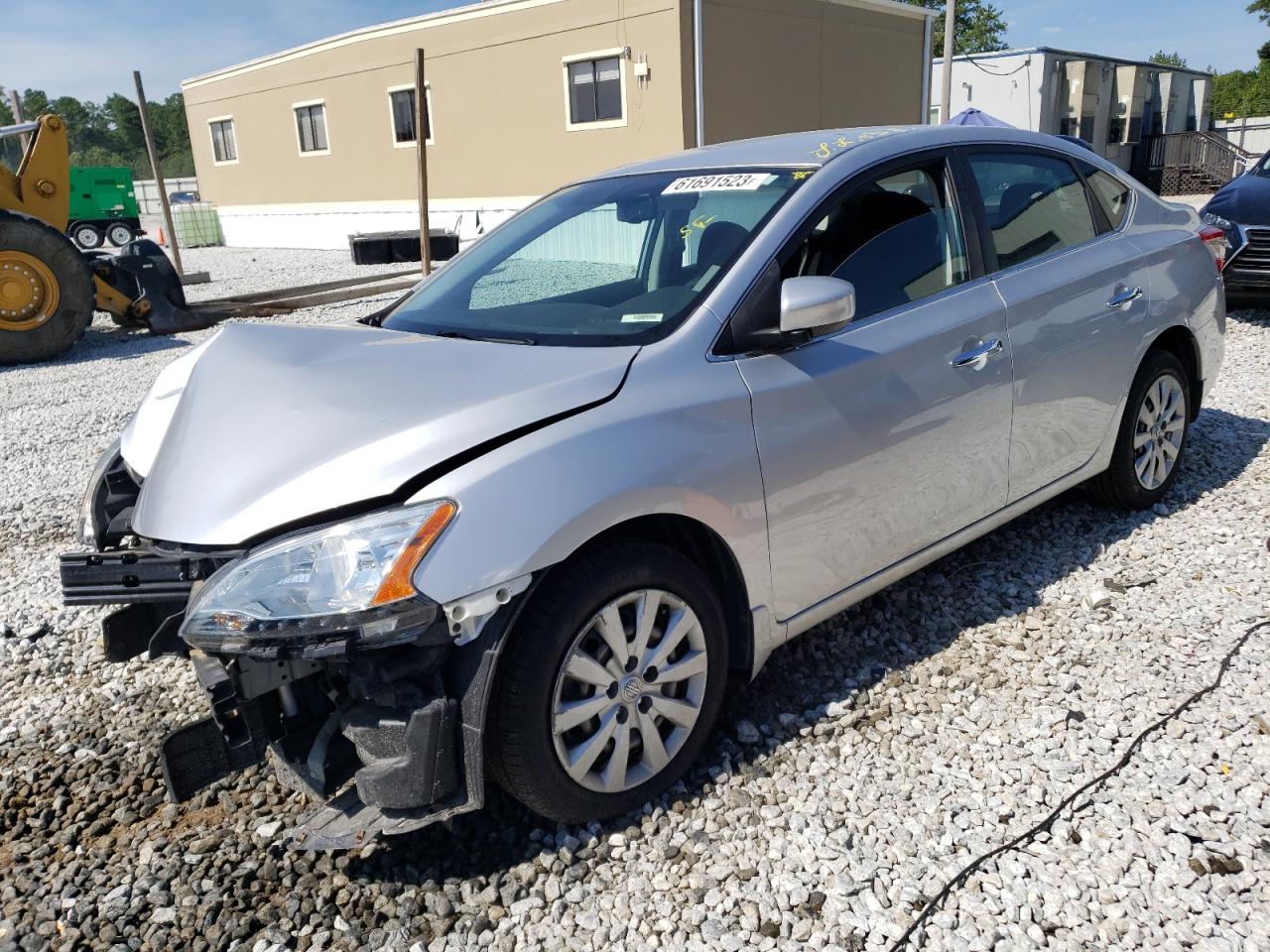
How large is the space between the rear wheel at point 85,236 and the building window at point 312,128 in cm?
841

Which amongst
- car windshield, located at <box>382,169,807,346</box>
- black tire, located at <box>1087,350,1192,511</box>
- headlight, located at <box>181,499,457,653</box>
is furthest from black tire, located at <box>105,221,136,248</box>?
headlight, located at <box>181,499,457,653</box>

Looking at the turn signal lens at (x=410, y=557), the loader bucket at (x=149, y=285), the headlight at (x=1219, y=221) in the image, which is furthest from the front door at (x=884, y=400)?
the loader bucket at (x=149, y=285)

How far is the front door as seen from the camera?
111 inches

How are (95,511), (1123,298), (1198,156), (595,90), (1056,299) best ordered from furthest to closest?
(1198,156), (595,90), (1123,298), (1056,299), (95,511)

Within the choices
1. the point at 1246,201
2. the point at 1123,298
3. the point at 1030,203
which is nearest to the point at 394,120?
the point at 1246,201

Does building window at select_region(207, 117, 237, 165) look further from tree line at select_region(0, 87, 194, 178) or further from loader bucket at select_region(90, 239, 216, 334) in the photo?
tree line at select_region(0, 87, 194, 178)

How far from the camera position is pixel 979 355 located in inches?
131

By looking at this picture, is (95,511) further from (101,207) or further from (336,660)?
(101,207)

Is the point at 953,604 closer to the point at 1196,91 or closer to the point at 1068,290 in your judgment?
the point at 1068,290

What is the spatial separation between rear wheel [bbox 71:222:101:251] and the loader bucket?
20.0 metres

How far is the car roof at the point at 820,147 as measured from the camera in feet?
10.7

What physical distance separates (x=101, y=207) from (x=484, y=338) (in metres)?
A: 32.3

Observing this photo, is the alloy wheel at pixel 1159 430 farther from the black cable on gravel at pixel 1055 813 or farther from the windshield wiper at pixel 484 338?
the windshield wiper at pixel 484 338

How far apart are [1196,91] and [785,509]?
42743mm
